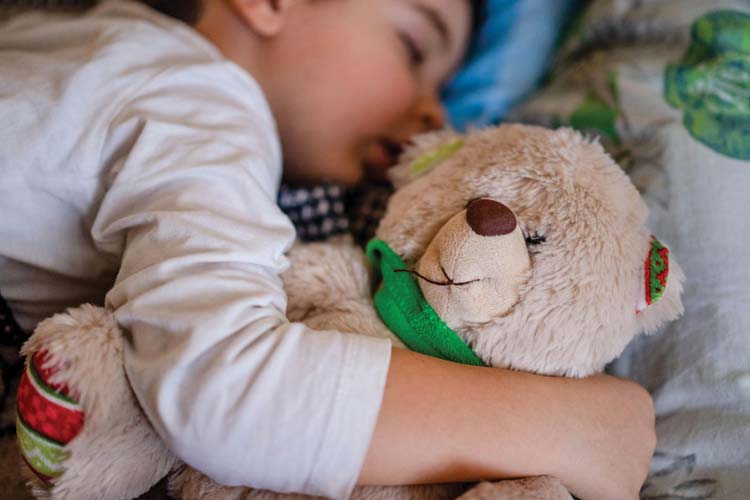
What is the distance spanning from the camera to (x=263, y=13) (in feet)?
2.86

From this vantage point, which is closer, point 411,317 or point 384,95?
point 411,317

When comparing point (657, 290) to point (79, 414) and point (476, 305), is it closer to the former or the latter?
point (476, 305)

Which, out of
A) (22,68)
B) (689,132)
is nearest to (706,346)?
(689,132)

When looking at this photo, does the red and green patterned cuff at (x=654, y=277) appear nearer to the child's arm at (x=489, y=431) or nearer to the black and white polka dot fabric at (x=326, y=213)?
the child's arm at (x=489, y=431)

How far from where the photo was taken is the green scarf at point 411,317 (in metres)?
0.48

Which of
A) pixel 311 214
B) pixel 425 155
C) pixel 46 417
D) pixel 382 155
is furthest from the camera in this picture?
pixel 382 155

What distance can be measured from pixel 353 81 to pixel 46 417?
2.05 ft

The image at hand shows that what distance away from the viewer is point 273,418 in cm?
43

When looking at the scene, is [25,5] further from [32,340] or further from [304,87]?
[32,340]

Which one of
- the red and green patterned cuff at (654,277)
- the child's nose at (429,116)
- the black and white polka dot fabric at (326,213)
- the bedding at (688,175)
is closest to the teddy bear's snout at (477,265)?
the red and green patterned cuff at (654,277)

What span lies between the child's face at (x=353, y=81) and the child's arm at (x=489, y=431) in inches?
20.1

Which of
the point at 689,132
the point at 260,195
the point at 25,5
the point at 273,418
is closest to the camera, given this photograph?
the point at 273,418

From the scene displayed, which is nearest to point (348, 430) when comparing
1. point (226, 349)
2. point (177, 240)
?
point (226, 349)

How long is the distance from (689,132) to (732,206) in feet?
0.37
